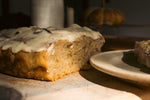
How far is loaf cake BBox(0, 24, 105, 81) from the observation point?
880mm

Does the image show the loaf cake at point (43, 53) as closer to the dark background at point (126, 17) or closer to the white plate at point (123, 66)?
the white plate at point (123, 66)

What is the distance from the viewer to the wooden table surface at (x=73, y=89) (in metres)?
0.70

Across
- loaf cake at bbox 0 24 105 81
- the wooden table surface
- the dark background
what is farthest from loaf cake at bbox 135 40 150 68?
the dark background

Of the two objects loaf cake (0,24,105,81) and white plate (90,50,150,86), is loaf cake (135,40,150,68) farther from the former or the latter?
loaf cake (0,24,105,81)

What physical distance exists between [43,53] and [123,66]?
1.17ft

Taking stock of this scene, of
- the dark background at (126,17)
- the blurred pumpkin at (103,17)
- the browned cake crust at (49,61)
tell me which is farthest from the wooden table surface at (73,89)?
the dark background at (126,17)

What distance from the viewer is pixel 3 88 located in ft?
2.58

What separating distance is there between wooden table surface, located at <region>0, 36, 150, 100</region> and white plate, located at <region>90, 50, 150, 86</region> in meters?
0.07

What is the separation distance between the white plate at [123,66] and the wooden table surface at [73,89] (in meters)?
0.07

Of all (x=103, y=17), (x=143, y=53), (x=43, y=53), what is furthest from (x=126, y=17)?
(x=43, y=53)

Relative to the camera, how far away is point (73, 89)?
76 centimetres

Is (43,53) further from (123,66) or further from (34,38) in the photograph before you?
(123,66)

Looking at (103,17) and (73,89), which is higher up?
(103,17)

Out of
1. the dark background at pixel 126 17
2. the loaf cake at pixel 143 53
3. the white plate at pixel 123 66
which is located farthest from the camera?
the dark background at pixel 126 17
